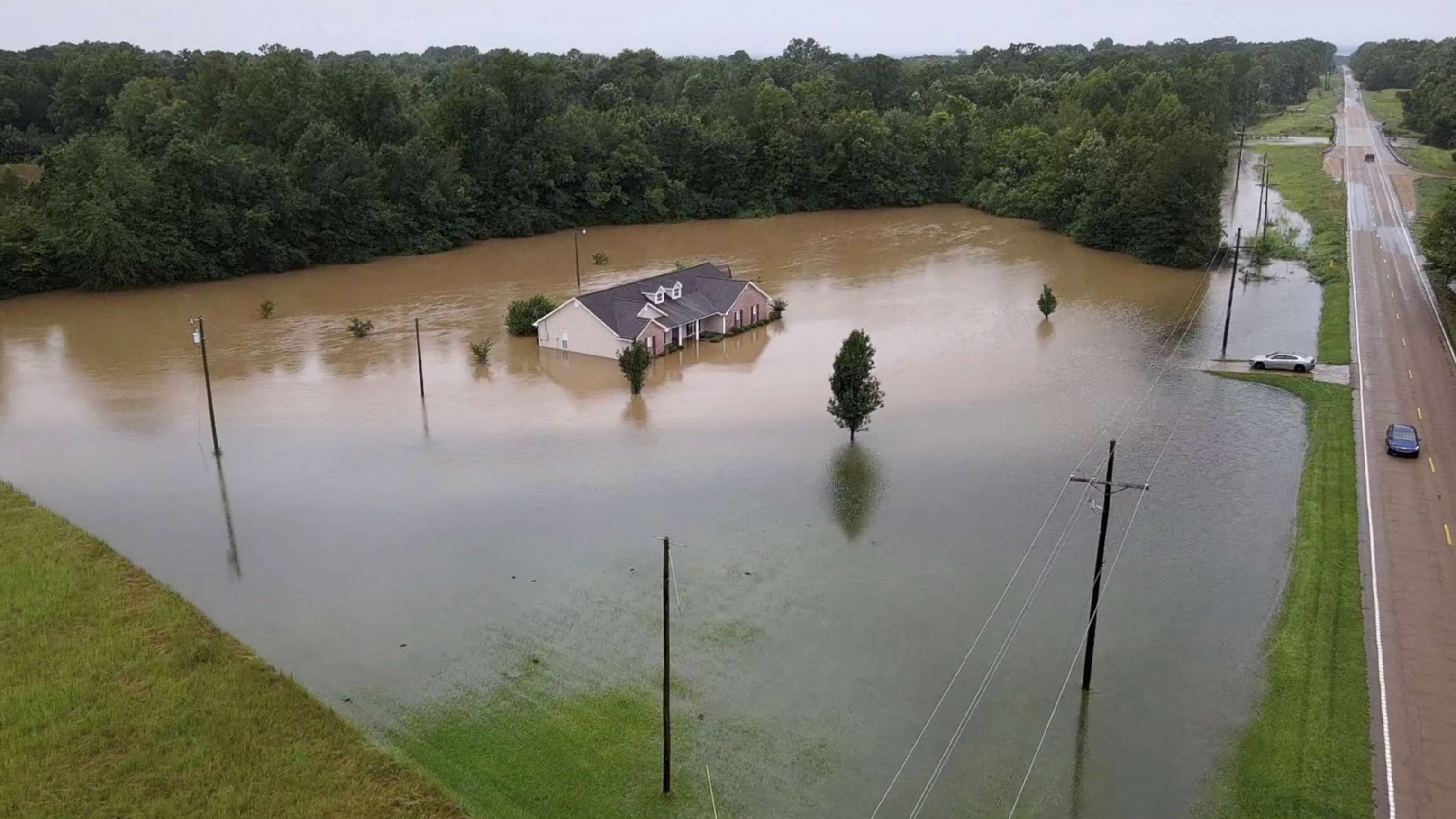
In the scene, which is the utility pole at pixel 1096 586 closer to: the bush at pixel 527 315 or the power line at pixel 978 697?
the power line at pixel 978 697

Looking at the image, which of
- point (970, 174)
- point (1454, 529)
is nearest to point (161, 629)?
point (1454, 529)

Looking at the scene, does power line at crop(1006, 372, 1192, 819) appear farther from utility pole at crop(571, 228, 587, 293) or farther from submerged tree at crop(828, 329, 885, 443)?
utility pole at crop(571, 228, 587, 293)

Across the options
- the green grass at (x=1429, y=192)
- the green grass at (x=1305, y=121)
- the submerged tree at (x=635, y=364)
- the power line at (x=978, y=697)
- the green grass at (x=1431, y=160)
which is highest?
the green grass at (x=1305, y=121)

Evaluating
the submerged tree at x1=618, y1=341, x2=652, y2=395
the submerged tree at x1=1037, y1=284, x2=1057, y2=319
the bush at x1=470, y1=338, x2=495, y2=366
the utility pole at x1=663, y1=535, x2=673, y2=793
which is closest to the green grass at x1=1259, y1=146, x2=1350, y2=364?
the submerged tree at x1=1037, y1=284, x2=1057, y2=319

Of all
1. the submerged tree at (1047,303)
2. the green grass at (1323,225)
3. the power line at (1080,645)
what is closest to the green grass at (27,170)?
the submerged tree at (1047,303)

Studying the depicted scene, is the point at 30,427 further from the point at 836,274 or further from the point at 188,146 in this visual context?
the point at 836,274

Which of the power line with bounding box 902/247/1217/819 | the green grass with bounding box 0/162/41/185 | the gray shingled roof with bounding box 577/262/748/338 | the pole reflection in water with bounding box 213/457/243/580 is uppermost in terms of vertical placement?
the green grass with bounding box 0/162/41/185
